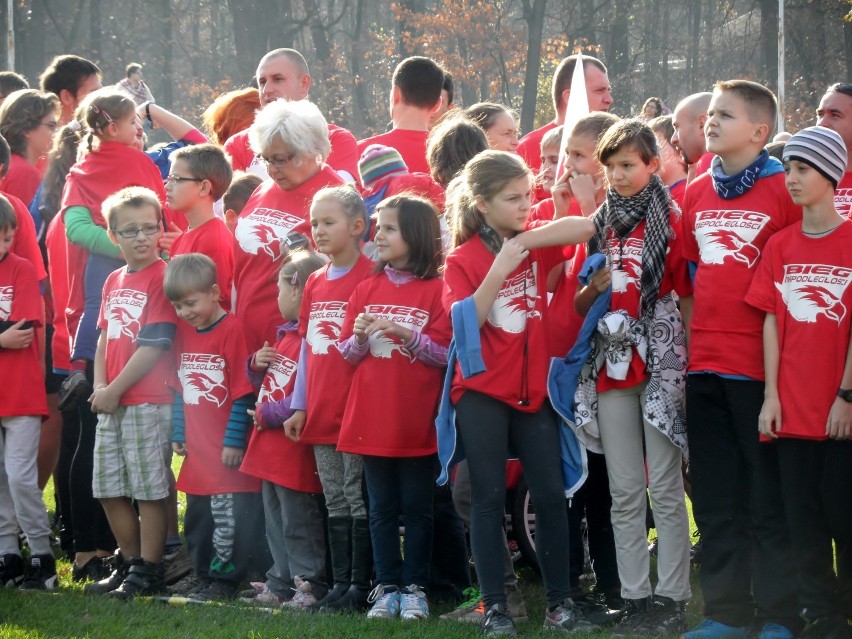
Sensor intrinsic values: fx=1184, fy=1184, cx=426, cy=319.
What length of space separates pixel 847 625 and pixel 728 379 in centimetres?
101

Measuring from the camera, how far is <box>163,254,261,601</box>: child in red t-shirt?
563 centimetres

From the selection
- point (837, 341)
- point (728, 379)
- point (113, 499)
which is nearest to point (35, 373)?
point (113, 499)

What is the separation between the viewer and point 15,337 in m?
6.13

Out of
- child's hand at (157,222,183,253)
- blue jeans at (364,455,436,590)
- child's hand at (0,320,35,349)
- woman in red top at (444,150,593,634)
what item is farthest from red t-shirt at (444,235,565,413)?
child's hand at (0,320,35,349)

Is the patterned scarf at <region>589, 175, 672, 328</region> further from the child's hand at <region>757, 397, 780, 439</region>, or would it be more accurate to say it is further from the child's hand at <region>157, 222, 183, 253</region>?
the child's hand at <region>157, 222, 183, 253</region>

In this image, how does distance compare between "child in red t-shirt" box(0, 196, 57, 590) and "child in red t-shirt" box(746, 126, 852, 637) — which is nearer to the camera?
"child in red t-shirt" box(746, 126, 852, 637)

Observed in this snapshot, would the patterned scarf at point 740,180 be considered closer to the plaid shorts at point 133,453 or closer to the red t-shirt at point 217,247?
the red t-shirt at point 217,247

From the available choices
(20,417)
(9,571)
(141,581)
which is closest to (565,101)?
(20,417)

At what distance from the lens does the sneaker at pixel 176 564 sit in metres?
6.01

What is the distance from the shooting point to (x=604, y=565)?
5.10 meters

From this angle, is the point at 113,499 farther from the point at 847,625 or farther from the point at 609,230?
the point at 847,625

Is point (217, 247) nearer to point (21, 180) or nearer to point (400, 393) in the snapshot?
point (400, 393)

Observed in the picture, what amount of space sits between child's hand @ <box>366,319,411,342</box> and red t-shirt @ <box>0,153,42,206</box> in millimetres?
3346

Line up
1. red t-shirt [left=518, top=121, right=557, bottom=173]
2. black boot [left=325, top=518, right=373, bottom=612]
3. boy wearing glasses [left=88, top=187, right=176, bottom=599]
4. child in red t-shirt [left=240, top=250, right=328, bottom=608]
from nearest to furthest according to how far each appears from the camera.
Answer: black boot [left=325, top=518, right=373, bottom=612]
child in red t-shirt [left=240, top=250, right=328, bottom=608]
boy wearing glasses [left=88, top=187, right=176, bottom=599]
red t-shirt [left=518, top=121, right=557, bottom=173]
